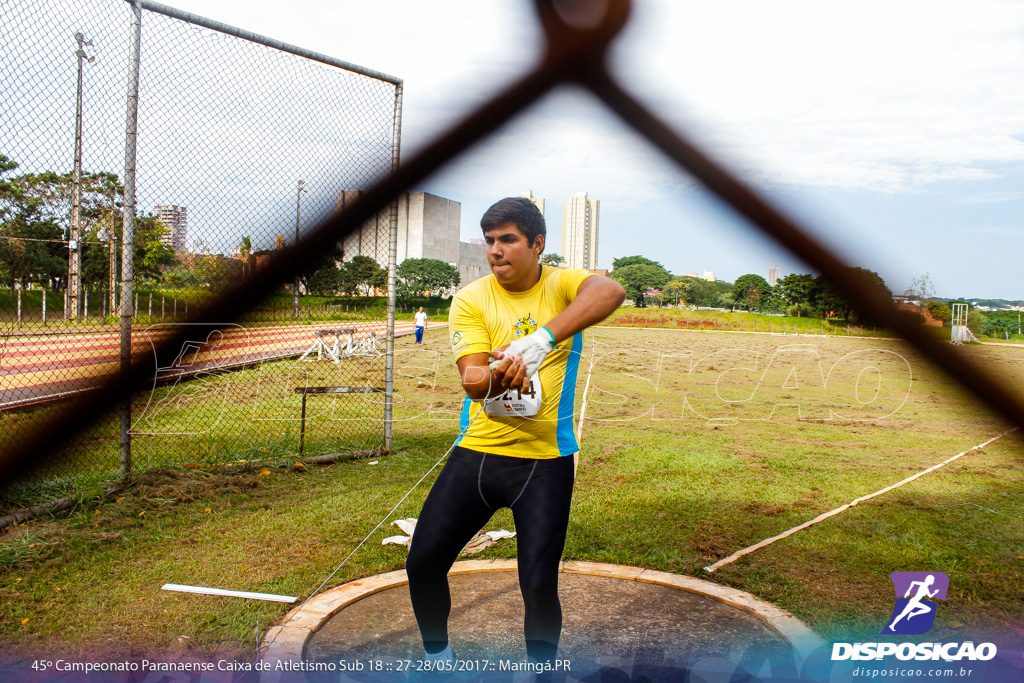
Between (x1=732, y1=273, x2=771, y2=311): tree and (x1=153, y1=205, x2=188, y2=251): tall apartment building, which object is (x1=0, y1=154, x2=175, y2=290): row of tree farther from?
(x1=732, y1=273, x2=771, y2=311): tree

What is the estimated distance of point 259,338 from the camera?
1.66m

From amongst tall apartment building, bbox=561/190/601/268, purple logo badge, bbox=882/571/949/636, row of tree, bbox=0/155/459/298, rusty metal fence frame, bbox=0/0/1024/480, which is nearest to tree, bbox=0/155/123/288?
row of tree, bbox=0/155/459/298

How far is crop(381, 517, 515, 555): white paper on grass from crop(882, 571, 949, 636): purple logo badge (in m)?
2.04

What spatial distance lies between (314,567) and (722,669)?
2117 millimetres

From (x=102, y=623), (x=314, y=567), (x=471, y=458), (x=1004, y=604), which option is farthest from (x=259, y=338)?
(x=1004, y=604)

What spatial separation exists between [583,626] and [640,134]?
108 inches

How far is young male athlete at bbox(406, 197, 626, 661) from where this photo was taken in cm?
203

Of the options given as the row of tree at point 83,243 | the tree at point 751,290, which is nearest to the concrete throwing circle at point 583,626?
the row of tree at point 83,243

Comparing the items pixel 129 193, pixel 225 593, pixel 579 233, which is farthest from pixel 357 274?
pixel 129 193

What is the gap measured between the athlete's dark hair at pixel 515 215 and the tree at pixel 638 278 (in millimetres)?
307

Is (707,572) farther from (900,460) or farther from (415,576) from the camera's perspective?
(900,460)

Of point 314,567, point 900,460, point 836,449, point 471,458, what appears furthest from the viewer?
point 836,449

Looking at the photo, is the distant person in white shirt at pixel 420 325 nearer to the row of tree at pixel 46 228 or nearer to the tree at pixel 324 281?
the row of tree at pixel 46 228

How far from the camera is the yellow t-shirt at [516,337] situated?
82.8 inches
